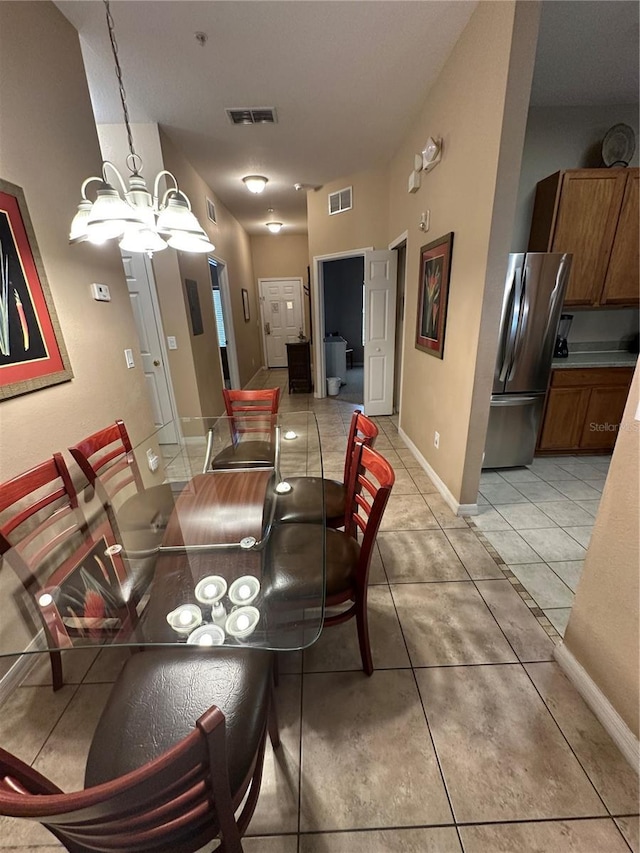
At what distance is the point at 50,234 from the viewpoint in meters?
1.76

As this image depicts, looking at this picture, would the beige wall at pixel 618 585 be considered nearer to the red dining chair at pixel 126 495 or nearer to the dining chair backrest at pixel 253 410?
the red dining chair at pixel 126 495

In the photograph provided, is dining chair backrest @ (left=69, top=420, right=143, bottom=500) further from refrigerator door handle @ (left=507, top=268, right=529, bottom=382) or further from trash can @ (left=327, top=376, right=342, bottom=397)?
trash can @ (left=327, top=376, right=342, bottom=397)

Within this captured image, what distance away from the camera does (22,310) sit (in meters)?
1.58

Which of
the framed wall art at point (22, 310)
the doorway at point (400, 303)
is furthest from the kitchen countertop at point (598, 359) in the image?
the framed wall art at point (22, 310)

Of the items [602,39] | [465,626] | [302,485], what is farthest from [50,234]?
[602,39]

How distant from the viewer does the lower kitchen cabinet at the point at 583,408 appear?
2922mm

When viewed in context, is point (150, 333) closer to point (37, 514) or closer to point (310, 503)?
point (37, 514)

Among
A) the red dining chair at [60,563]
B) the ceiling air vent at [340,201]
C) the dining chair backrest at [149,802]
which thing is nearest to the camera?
the dining chair backrest at [149,802]

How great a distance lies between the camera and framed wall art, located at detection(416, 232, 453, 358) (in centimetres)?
239

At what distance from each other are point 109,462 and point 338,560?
1.50 metres

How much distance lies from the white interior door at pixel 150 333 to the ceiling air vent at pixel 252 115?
138 centimetres

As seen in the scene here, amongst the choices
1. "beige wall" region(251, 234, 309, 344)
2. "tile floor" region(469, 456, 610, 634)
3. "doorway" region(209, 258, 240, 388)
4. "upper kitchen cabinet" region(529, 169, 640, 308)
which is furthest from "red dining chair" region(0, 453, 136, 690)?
"beige wall" region(251, 234, 309, 344)

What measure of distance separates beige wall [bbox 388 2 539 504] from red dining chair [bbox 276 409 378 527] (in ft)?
2.85

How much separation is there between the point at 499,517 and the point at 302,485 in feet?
4.86
